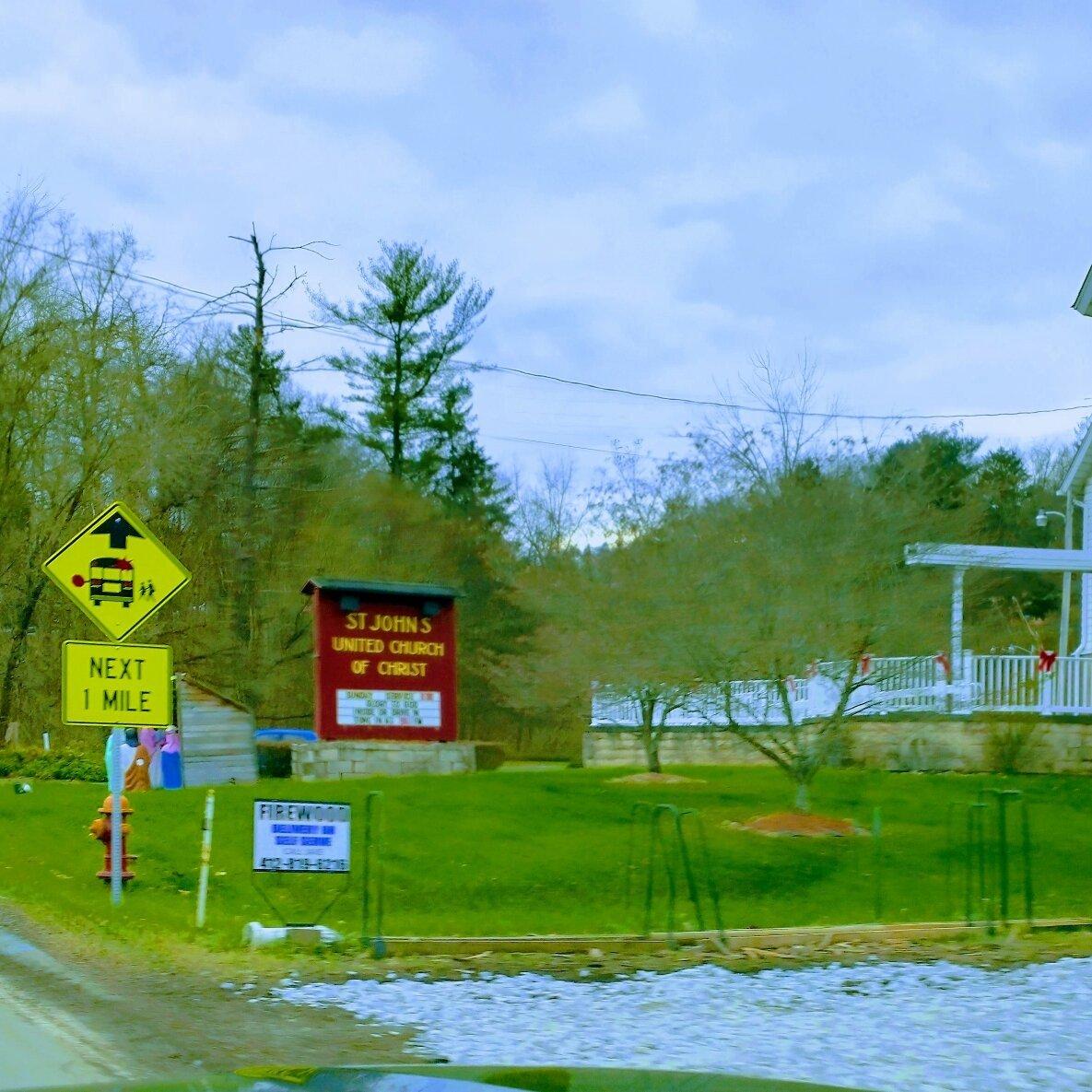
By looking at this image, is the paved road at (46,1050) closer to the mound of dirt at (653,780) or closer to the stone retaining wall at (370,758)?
the stone retaining wall at (370,758)

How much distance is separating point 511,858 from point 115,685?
6673 mm

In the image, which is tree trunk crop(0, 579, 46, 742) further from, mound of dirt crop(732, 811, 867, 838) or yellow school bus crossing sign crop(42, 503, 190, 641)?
yellow school bus crossing sign crop(42, 503, 190, 641)

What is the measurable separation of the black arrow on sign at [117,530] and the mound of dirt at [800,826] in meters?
10.7

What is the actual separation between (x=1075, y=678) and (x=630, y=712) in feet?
29.2

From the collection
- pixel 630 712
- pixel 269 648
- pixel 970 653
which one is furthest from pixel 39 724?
pixel 970 653

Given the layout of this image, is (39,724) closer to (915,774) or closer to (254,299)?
(254,299)

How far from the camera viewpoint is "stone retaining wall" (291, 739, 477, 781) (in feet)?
78.9

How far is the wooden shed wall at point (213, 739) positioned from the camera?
75.5 feet

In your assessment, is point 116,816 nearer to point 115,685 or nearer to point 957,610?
point 115,685

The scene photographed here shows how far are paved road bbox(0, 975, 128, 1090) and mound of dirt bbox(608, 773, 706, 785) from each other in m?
16.9

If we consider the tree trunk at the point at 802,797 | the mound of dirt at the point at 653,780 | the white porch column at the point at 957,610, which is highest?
the white porch column at the point at 957,610

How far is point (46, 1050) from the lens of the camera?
7.53m

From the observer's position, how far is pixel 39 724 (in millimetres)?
35906

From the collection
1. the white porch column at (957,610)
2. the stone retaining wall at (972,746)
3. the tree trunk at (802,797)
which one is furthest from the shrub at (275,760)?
the white porch column at (957,610)
